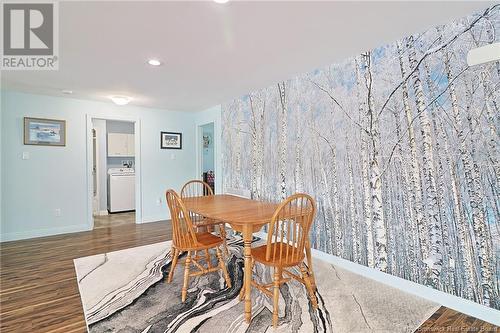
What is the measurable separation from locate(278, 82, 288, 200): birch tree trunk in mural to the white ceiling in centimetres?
22

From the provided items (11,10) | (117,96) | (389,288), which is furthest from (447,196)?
(117,96)

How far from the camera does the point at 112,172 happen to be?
19.5 feet

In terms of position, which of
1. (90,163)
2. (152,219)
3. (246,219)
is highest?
(90,163)

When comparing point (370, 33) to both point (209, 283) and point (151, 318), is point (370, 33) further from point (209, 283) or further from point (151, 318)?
point (151, 318)

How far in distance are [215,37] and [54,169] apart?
12.1 ft

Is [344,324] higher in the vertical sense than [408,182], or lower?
lower

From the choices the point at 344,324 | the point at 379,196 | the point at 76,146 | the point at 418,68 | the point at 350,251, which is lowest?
the point at 344,324

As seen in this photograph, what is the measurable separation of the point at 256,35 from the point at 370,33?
992 millimetres

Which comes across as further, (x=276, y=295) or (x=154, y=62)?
(x=154, y=62)

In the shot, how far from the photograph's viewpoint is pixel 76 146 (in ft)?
14.1

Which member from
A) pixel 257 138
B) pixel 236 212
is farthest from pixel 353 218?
pixel 257 138

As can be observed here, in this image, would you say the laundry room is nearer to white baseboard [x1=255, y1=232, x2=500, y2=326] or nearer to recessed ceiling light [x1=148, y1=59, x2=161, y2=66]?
recessed ceiling light [x1=148, y1=59, x2=161, y2=66]

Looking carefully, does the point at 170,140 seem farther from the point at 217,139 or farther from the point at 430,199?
the point at 430,199

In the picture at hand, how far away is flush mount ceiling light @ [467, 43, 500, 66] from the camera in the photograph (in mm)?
1764
